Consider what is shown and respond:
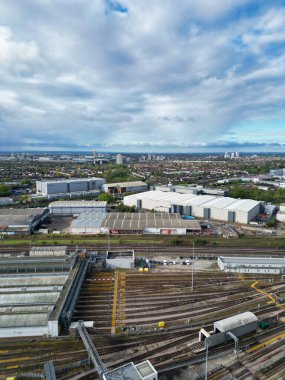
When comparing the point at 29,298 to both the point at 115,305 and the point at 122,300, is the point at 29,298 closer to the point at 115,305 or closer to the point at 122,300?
the point at 115,305

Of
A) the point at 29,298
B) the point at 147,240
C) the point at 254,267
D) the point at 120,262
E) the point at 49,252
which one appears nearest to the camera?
the point at 29,298

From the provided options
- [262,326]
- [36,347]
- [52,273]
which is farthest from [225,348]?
[52,273]

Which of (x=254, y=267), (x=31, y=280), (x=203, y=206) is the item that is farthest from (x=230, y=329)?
(x=203, y=206)

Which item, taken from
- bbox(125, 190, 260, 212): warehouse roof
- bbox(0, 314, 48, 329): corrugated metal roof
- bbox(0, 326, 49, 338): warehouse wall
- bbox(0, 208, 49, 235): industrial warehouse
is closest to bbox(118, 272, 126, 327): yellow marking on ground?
bbox(0, 326, 49, 338): warehouse wall

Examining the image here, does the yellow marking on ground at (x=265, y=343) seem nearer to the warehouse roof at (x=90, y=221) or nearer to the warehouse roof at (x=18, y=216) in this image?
the warehouse roof at (x=90, y=221)

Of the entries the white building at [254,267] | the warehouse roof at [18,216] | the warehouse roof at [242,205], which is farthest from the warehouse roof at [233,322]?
the warehouse roof at [18,216]

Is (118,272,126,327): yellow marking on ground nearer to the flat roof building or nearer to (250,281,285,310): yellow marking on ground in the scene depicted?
(250,281,285,310): yellow marking on ground
